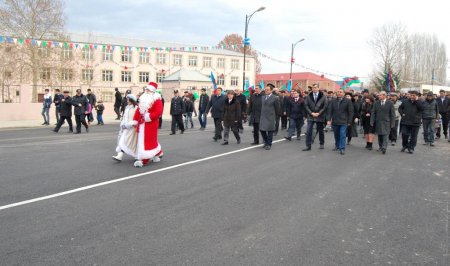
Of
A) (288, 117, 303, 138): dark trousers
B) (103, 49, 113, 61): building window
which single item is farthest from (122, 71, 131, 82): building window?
(288, 117, 303, 138): dark trousers

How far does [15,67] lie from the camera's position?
3859cm

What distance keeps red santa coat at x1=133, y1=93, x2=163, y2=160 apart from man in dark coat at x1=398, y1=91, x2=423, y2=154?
7678 millimetres

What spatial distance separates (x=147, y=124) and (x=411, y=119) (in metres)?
8.06

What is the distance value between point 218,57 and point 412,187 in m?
64.2

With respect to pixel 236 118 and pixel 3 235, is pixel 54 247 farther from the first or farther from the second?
pixel 236 118

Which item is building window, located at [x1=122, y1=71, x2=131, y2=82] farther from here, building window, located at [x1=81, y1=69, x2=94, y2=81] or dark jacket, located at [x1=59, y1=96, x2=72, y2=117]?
dark jacket, located at [x1=59, y1=96, x2=72, y2=117]

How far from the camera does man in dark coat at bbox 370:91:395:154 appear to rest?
11297mm

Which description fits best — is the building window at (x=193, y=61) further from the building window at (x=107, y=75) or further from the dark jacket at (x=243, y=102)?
the dark jacket at (x=243, y=102)

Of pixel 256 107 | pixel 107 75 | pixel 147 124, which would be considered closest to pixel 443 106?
pixel 256 107

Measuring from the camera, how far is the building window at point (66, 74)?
4158 cm

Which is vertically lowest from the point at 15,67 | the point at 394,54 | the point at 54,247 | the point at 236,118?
the point at 54,247

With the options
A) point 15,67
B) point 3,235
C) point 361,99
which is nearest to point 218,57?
point 15,67

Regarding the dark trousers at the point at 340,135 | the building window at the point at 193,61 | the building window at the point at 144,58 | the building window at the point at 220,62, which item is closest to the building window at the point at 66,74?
the building window at the point at 144,58

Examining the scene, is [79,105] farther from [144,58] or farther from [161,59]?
[161,59]
